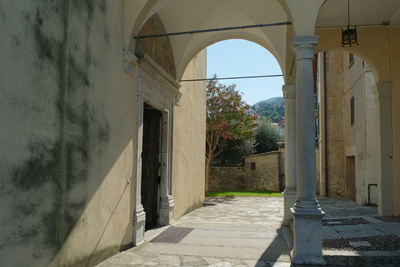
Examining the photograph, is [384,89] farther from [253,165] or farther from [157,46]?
[253,165]

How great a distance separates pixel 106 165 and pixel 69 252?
1.30 metres

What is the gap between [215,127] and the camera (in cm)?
1862

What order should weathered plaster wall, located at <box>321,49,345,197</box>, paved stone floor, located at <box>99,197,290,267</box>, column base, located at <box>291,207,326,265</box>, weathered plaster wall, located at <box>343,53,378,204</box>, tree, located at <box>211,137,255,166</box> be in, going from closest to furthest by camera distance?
column base, located at <box>291,207,326,265</box>, paved stone floor, located at <box>99,197,290,267</box>, weathered plaster wall, located at <box>343,53,378,204</box>, weathered plaster wall, located at <box>321,49,345,197</box>, tree, located at <box>211,137,255,166</box>

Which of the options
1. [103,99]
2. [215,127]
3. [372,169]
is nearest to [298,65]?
[103,99]

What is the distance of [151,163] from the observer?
7.45 meters

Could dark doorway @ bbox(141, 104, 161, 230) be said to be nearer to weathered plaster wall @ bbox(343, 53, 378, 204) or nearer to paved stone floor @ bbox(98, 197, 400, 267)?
paved stone floor @ bbox(98, 197, 400, 267)

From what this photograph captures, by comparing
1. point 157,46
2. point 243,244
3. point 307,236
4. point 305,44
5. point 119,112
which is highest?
point 157,46

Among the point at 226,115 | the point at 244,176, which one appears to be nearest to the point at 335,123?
the point at 226,115

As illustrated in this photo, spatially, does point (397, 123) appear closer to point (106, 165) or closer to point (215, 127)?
point (106, 165)

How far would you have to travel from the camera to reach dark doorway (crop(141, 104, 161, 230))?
7.37 meters

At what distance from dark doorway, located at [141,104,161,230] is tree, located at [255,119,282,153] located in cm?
2175

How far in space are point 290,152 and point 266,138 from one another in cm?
2151

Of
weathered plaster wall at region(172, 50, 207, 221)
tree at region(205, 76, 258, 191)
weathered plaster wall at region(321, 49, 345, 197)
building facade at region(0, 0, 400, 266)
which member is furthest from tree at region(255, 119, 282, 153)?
building facade at region(0, 0, 400, 266)

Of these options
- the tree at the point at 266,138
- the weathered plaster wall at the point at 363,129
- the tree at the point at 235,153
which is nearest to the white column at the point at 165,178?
the weathered plaster wall at the point at 363,129
